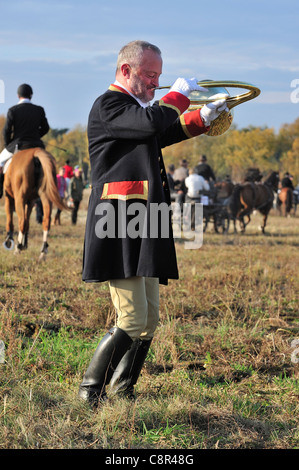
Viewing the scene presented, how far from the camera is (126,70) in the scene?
3332 millimetres

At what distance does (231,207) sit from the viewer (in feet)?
56.2

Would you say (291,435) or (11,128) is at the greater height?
(11,128)

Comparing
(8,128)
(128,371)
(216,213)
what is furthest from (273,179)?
(128,371)

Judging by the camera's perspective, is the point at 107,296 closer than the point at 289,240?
Yes

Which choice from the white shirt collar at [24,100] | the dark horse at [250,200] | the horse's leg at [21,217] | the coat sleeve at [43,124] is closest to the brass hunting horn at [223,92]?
the horse's leg at [21,217]

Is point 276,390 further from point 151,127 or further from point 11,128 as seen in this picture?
point 11,128

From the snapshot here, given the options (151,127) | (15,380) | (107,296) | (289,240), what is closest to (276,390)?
(15,380)

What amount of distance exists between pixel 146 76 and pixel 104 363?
60.1 inches

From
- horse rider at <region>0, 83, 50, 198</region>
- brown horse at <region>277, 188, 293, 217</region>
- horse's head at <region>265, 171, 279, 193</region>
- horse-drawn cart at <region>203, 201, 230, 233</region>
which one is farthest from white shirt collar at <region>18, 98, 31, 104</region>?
brown horse at <region>277, 188, 293, 217</region>

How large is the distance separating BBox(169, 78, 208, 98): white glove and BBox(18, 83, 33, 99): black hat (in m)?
7.06

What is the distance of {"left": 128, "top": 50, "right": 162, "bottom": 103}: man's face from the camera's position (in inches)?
129

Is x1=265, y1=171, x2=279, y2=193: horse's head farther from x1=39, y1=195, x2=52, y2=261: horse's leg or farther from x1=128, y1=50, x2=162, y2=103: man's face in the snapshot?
x1=128, y1=50, x2=162, y2=103: man's face

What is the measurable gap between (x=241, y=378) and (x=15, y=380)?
1501 millimetres
